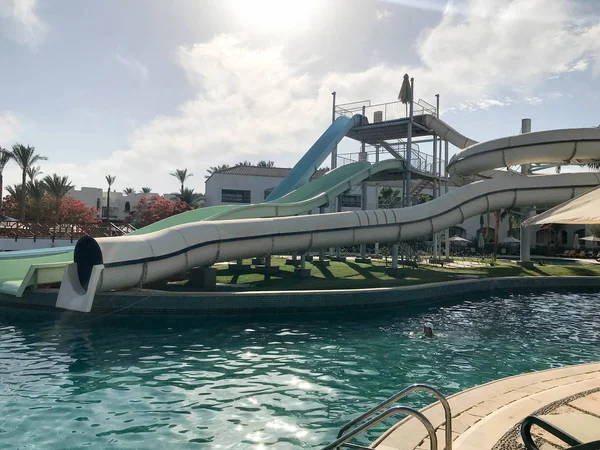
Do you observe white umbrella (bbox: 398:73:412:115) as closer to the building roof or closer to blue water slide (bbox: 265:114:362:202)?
blue water slide (bbox: 265:114:362:202)

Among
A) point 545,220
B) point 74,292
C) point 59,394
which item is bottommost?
point 59,394

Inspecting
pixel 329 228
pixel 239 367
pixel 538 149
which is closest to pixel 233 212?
pixel 329 228

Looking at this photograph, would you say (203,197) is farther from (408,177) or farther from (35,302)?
(35,302)

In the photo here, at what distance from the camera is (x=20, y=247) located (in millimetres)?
29594

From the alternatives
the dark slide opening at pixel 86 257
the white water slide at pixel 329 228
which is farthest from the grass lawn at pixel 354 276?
the dark slide opening at pixel 86 257

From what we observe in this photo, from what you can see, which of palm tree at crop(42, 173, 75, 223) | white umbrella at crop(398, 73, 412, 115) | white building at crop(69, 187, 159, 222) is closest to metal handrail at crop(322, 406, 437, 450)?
white umbrella at crop(398, 73, 412, 115)

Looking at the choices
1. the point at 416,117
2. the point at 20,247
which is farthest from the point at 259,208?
the point at 20,247

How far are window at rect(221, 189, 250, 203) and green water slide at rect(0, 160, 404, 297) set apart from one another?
2812 centimetres

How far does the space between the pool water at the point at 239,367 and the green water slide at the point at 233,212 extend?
1443mm

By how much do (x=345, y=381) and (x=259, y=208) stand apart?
1297cm

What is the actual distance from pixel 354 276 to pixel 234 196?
1393 inches

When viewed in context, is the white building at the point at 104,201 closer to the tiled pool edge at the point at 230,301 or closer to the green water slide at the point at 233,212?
the green water slide at the point at 233,212

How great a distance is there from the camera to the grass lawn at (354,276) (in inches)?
677

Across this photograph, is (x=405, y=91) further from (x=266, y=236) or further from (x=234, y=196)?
(x=234, y=196)
